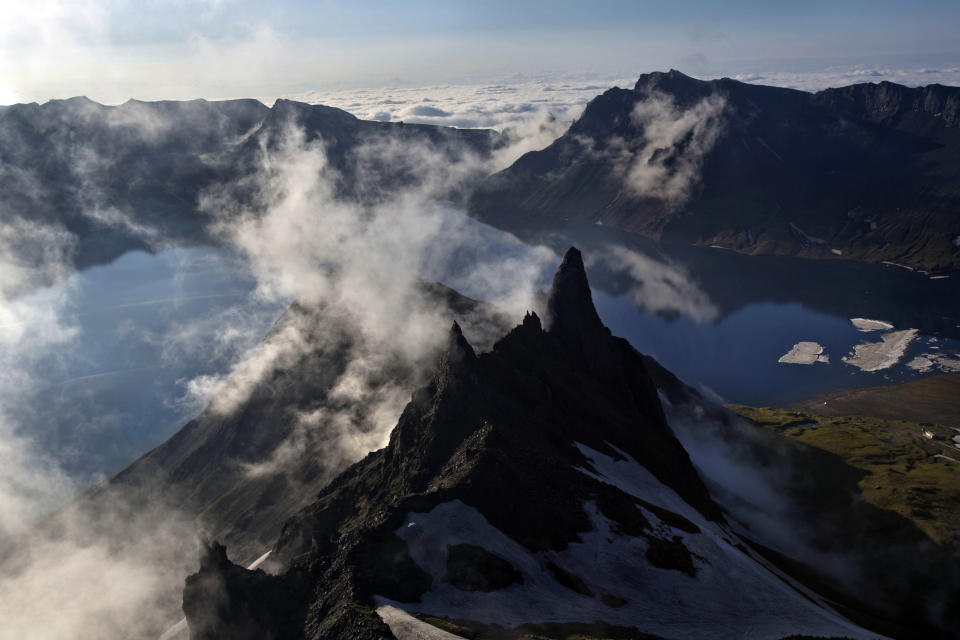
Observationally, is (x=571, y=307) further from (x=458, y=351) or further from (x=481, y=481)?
(x=481, y=481)

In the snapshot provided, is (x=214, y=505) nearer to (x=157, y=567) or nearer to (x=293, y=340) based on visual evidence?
(x=157, y=567)

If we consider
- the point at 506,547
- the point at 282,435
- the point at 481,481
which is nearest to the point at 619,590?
the point at 506,547

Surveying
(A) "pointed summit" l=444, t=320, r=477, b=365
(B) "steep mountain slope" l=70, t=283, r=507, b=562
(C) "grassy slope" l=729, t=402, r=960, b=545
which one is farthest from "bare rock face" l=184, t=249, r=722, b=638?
(C) "grassy slope" l=729, t=402, r=960, b=545

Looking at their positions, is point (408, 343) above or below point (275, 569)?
above

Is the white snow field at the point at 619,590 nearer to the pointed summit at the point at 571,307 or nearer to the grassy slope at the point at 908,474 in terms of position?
the pointed summit at the point at 571,307

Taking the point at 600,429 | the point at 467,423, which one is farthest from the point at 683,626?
the point at 600,429

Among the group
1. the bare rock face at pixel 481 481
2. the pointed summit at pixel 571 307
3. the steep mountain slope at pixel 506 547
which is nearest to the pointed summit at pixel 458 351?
the bare rock face at pixel 481 481

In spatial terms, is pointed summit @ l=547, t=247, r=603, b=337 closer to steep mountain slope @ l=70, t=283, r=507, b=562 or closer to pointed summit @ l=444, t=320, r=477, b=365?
steep mountain slope @ l=70, t=283, r=507, b=562
